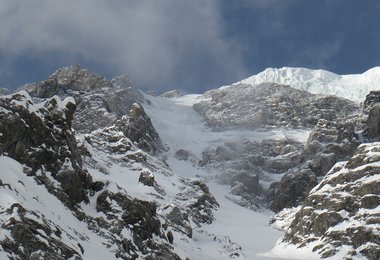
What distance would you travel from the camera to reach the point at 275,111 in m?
177

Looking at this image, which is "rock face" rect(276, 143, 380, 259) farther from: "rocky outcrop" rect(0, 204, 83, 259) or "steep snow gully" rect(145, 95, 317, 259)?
"rocky outcrop" rect(0, 204, 83, 259)

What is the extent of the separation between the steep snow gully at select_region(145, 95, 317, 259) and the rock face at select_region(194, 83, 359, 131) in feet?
18.0

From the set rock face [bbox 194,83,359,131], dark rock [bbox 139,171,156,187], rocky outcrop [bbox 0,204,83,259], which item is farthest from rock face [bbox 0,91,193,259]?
rock face [bbox 194,83,359,131]

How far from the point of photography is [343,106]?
177 m

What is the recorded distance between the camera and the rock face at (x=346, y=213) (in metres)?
53.3

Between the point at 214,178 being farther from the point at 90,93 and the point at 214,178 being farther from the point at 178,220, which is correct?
the point at 178,220

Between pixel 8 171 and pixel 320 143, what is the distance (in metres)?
97.9

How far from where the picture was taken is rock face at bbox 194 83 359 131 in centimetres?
16975

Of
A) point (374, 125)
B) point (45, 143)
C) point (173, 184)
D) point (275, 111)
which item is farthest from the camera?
point (275, 111)

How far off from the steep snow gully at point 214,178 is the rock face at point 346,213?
2781mm

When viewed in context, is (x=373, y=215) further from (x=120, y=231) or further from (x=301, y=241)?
A: (x=120, y=231)

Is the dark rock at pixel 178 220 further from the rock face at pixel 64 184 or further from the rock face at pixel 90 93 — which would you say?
the rock face at pixel 90 93

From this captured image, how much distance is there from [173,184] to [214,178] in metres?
36.9

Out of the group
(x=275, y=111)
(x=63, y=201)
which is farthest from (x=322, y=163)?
(x=63, y=201)
